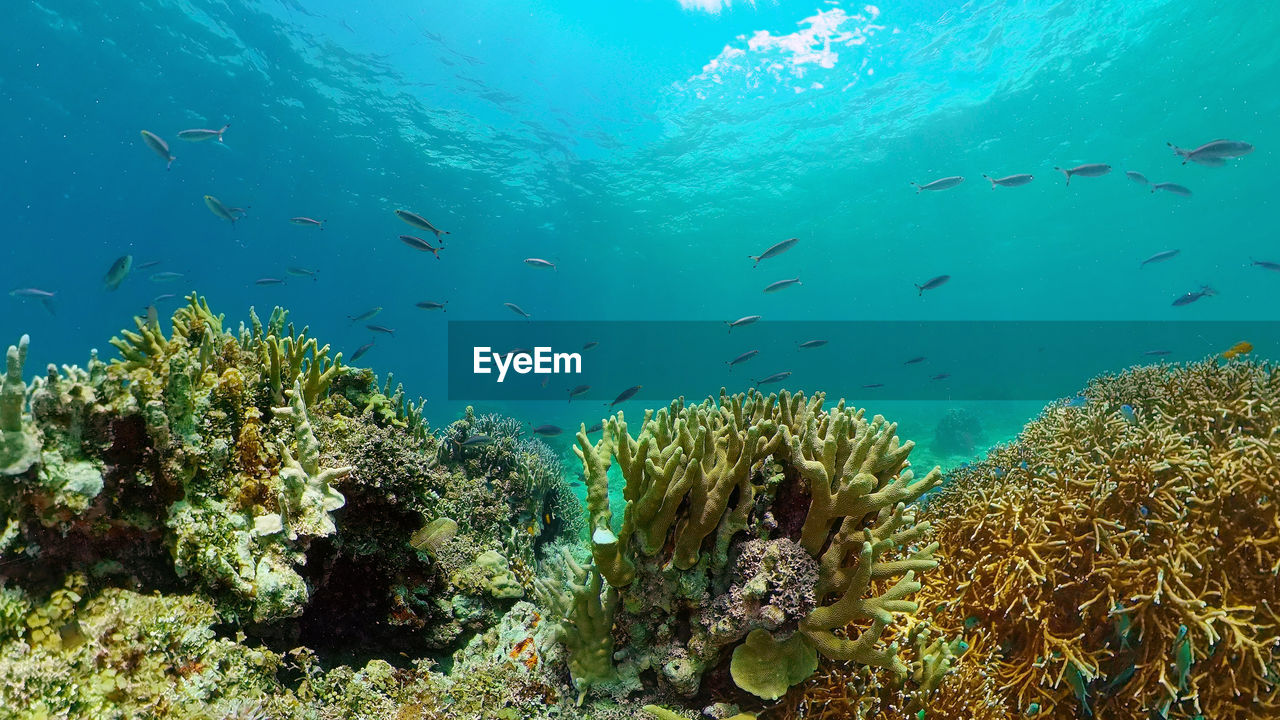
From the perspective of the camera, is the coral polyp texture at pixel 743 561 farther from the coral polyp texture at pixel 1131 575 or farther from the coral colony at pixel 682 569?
the coral polyp texture at pixel 1131 575

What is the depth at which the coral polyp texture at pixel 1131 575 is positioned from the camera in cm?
264

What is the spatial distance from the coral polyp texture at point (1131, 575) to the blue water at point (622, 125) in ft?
47.2

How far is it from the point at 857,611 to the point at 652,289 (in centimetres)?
9058

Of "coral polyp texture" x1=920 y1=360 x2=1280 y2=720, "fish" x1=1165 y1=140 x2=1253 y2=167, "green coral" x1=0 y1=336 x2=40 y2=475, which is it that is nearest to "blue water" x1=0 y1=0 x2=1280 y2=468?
"green coral" x1=0 y1=336 x2=40 y2=475

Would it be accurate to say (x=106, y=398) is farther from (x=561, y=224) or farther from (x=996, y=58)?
(x=561, y=224)

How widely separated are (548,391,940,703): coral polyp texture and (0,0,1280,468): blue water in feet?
42.2

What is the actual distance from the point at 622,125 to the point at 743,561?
33.0 m

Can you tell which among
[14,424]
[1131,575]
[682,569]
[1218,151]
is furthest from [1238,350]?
[14,424]

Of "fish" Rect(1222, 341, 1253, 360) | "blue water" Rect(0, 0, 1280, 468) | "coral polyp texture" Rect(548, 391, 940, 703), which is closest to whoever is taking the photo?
"coral polyp texture" Rect(548, 391, 940, 703)

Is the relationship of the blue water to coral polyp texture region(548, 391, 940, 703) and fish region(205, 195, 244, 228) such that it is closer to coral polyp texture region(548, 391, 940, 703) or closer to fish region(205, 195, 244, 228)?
fish region(205, 195, 244, 228)

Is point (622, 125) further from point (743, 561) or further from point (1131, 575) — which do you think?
point (1131, 575)
